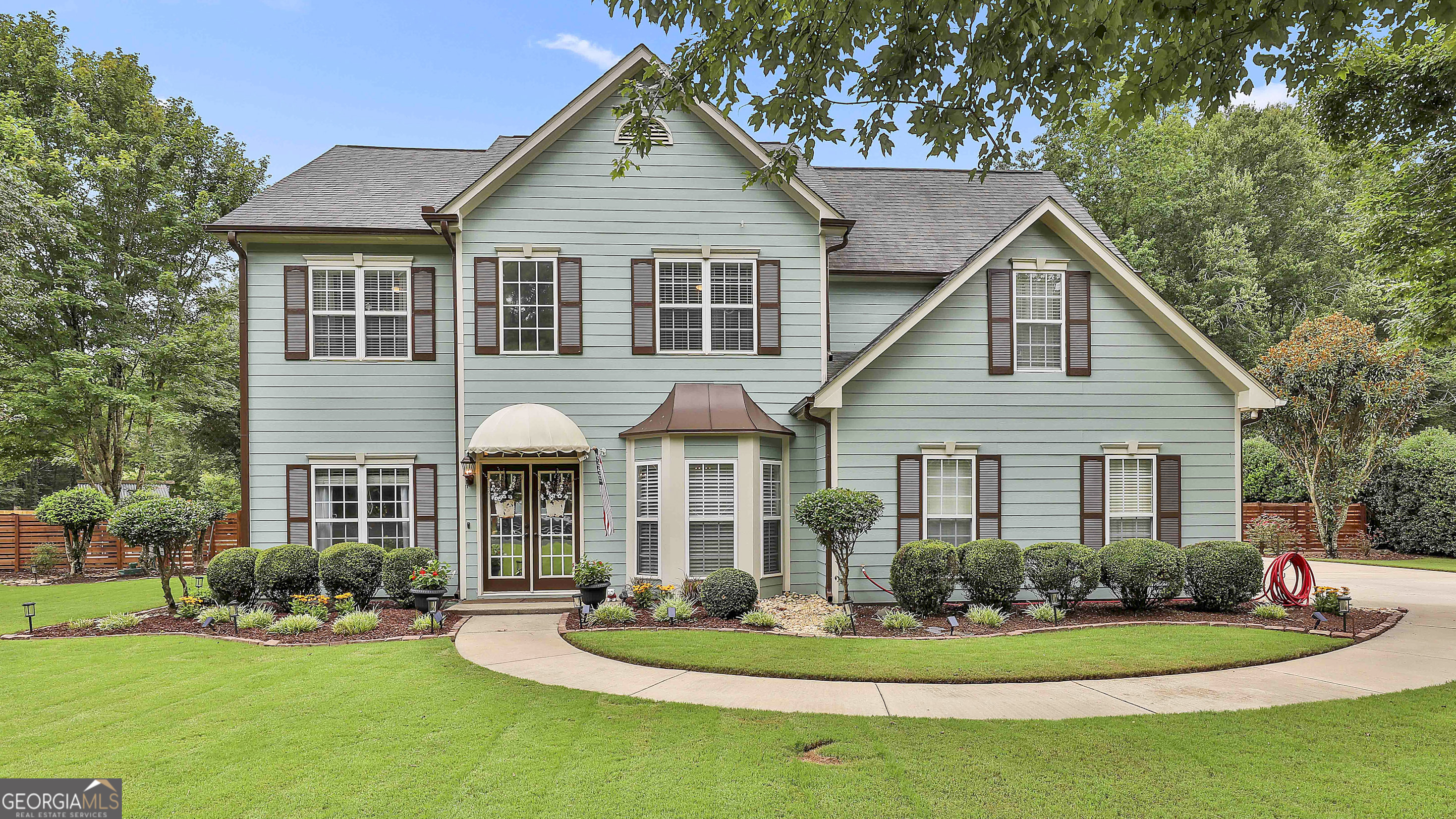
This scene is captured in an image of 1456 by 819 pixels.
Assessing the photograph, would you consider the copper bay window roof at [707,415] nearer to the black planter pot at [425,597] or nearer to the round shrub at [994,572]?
the round shrub at [994,572]

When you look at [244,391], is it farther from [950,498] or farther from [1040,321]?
[1040,321]

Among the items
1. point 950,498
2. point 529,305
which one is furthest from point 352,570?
point 950,498

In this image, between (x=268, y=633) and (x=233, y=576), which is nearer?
(x=268, y=633)

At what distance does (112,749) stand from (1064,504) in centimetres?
1239

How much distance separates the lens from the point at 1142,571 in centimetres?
1073

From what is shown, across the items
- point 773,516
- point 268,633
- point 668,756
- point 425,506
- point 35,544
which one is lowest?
point 35,544

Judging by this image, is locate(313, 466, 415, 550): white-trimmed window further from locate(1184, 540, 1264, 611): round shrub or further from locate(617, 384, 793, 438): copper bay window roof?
locate(1184, 540, 1264, 611): round shrub

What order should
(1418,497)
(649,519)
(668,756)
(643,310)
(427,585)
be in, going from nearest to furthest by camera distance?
(668,756), (427,585), (649,519), (643,310), (1418,497)

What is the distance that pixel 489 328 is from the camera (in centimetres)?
1220

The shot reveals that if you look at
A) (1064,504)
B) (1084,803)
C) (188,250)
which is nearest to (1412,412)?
(1064,504)

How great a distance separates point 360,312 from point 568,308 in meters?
3.67

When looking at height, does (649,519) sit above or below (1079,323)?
below

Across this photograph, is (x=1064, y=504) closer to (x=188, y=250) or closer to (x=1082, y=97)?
(x=1082, y=97)

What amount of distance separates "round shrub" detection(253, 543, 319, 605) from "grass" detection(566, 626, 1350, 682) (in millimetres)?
4758
